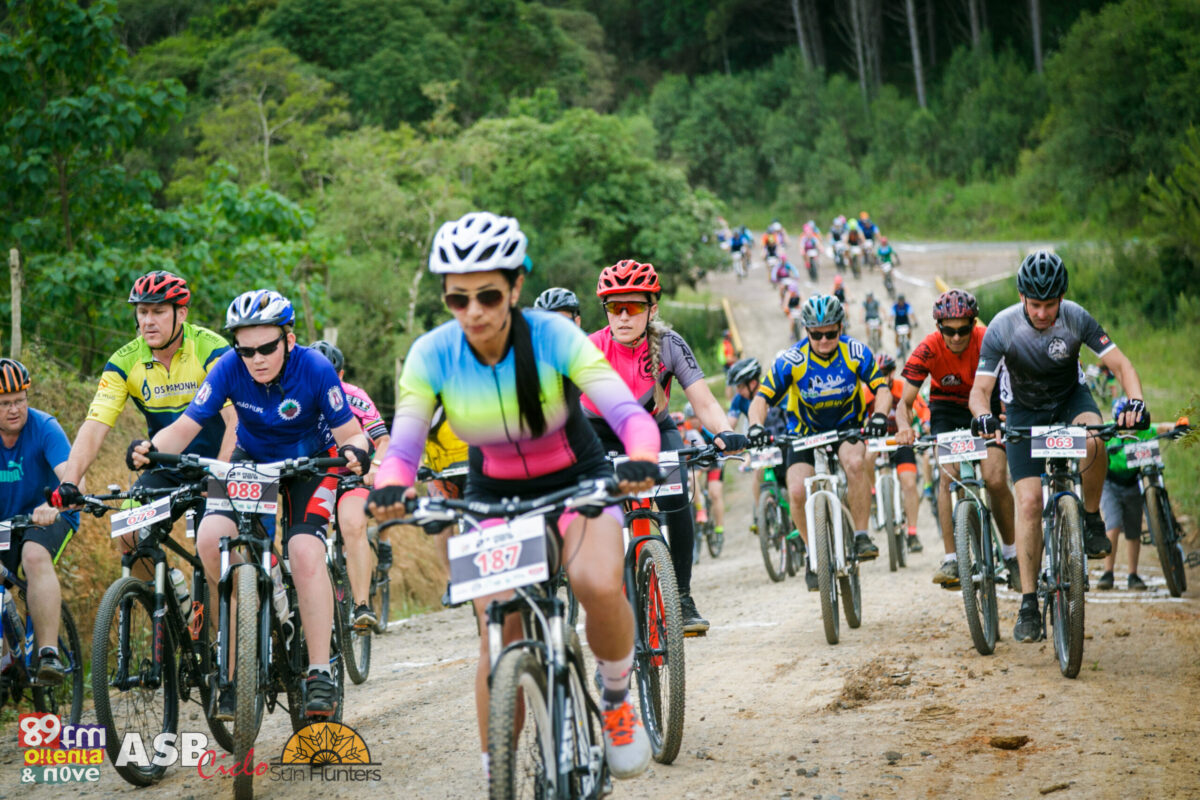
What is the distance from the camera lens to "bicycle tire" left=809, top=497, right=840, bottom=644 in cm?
864

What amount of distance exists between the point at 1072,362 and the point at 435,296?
3997 centimetres

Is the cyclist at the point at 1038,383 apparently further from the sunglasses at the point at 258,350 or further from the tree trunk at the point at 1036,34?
the tree trunk at the point at 1036,34

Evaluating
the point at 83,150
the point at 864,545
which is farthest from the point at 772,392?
the point at 83,150

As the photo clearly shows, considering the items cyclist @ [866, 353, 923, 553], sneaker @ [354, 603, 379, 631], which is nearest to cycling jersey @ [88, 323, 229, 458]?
sneaker @ [354, 603, 379, 631]

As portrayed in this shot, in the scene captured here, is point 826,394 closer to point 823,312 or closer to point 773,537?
point 823,312

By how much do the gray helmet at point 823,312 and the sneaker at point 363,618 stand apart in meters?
3.82

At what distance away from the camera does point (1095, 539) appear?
7.76 meters

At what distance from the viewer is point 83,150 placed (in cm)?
1478

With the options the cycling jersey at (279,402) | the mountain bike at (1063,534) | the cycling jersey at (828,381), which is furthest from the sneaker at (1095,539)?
the cycling jersey at (279,402)

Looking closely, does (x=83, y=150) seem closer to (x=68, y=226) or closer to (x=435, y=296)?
(x=68, y=226)

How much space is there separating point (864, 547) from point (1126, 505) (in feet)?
12.4

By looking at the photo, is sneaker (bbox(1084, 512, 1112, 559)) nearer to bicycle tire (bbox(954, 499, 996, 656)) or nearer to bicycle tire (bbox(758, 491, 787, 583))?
bicycle tire (bbox(954, 499, 996, 656))

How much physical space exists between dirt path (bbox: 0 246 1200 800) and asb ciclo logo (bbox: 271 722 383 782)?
0.11 meters

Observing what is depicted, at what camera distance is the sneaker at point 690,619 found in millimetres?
6777
